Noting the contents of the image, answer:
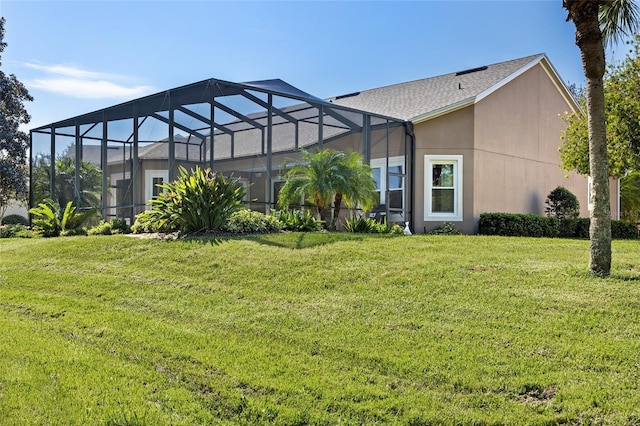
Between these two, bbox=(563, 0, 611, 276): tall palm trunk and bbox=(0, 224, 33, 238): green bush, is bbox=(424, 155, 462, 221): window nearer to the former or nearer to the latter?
Answer: bbox=(563, 0, 611, 276): tall palm trunk

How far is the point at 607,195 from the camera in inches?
304

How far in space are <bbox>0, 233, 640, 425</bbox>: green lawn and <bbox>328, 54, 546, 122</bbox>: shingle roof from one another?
24.9 ft

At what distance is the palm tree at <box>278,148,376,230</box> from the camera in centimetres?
1248

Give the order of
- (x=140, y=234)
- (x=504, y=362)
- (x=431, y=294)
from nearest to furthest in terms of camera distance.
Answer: (x=504, y=362), (x=431, y=294), (x=140, y=234)

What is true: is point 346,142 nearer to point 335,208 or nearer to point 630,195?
point 335,208

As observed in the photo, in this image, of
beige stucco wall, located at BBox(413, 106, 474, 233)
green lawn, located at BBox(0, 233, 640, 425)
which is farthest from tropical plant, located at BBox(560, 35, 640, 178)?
green lawn, located at BBox(0, 233, 640, 425)

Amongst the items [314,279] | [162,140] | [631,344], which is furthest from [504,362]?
[162,140]

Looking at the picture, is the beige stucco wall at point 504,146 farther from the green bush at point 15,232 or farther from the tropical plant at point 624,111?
the green bush at point 15,232

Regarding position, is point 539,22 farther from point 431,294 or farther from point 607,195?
point 431,294

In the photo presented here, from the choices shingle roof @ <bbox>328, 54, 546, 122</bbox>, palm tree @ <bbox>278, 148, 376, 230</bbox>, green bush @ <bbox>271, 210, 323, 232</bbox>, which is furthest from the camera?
shingle roof @ <bbox>328, 54, 546, 122</bbox>

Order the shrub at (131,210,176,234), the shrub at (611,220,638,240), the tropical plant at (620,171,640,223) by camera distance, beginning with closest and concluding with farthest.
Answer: the shrub at (131,210,176,234) < the shrub at (611,220,638,240) < the tropical plant at (620,171,640,223)

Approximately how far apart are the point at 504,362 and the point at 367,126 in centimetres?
1098

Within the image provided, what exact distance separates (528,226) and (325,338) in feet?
39.0

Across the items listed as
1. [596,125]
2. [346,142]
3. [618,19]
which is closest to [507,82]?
[346,142]
